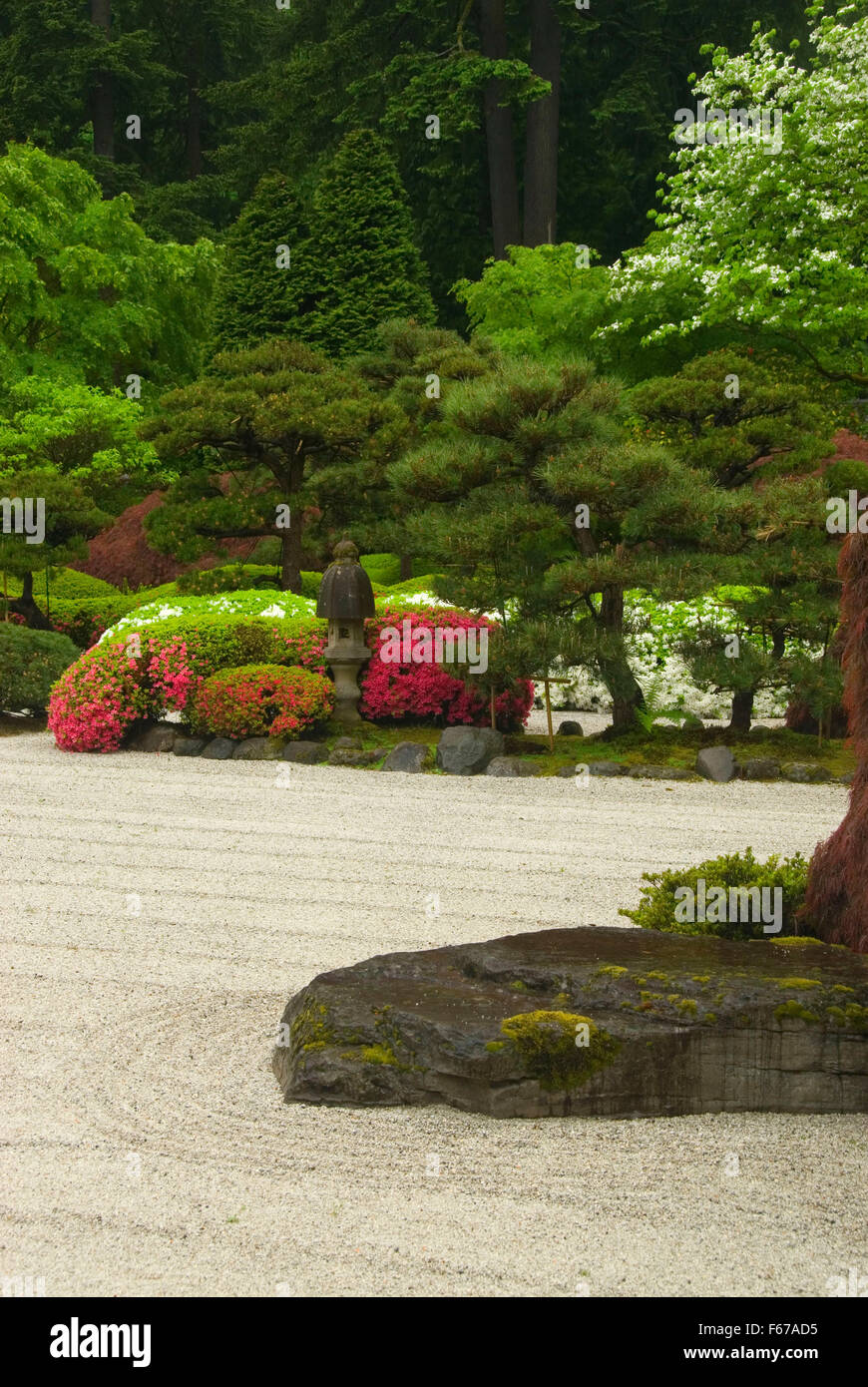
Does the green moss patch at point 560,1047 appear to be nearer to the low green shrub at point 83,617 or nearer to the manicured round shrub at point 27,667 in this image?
the manicured round shrub at point 27,667

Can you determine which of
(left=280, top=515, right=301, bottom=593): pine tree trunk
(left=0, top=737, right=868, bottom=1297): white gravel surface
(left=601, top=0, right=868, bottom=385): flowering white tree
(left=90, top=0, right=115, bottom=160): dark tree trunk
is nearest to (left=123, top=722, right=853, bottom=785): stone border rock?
(left=0, top=737, right=868, bottom=1297): white gravel surface

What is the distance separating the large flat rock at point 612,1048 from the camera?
13.0ft

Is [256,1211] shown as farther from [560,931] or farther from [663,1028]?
[560,931]

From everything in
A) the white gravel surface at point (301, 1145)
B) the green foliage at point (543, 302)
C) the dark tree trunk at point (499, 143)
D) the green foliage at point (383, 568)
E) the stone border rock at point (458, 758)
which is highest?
the dark tree trunk at point (499, 143)

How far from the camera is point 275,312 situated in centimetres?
2498

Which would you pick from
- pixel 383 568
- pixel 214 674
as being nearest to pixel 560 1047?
pixel 214 674

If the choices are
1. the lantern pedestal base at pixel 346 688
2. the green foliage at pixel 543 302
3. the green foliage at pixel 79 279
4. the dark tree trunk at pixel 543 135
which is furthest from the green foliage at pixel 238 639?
the dark tree trunk at pixel 543 135

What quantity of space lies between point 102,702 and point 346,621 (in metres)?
2.25

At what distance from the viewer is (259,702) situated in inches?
451

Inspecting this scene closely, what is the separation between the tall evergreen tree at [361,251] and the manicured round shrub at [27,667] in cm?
1265

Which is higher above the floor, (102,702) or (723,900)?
(102,702)

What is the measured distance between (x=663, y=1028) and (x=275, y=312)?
2286 cm

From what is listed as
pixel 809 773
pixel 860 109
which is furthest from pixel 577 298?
pixel 809 773

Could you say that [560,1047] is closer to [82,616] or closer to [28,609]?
[28,609]
